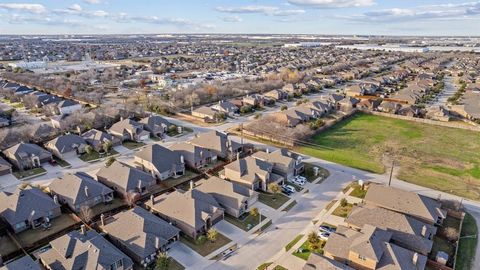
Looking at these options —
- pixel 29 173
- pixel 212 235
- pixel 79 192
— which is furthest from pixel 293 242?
pixel 29 173

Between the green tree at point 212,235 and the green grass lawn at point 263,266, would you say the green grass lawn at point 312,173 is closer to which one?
the green tree at point 212,235

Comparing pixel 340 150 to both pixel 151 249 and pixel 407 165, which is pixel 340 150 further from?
pixel 151 249

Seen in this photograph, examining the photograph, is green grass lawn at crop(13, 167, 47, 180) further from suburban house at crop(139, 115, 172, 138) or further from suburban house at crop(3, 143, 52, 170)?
suburban house at crop(139, 115, 172, 138)

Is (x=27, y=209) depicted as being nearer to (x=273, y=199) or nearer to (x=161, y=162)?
(x=161, y=162)

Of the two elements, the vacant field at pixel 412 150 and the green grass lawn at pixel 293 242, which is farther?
the vacant field at pixel 412 150

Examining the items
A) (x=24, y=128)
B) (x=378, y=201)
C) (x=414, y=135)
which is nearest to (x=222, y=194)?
(x=378, y=201)

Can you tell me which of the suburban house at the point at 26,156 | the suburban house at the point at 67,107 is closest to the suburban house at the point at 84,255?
the suburban house at the point at 26,156

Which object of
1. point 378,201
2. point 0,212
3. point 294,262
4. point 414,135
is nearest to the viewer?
point 294,262
